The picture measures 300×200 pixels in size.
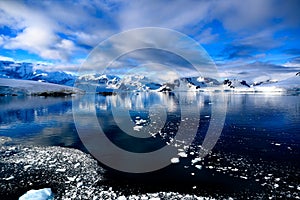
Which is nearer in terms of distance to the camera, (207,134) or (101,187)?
(101,187)

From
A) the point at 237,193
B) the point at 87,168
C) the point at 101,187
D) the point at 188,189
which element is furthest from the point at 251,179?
the point at 87,168

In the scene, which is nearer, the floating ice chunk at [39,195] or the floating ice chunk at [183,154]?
the floating ice chunk at [39,195]

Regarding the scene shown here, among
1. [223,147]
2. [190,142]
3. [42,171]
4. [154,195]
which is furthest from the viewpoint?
[190,142]

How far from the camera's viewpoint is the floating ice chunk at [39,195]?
921 cm

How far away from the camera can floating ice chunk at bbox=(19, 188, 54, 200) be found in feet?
30.2

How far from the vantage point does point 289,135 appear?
2080cm

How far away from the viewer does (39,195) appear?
30.8ft

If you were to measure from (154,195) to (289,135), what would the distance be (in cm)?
1808

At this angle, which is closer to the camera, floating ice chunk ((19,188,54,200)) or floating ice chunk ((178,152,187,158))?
floating ice chunk ((19,188,54,200))

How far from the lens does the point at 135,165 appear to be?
13.8 m

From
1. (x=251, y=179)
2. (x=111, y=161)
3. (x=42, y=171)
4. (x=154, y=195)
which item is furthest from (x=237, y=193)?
(x=42, y=171)

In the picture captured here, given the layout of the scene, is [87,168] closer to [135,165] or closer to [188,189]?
[135,165]

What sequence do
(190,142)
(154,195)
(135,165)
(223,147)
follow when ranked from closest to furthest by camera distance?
(154,195) < (135,165) < (223,147) < (190,142)

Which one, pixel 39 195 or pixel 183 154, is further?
pixel 183 154
